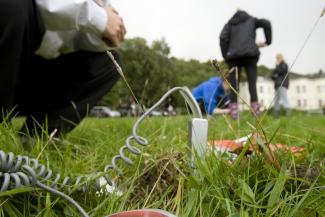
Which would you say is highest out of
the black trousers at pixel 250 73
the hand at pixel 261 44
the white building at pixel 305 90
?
the hand at pixel 261 44

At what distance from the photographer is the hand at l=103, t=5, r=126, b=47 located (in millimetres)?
1446

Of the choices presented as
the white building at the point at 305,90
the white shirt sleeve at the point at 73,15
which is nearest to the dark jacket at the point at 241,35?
the white shirt sleeve at the point at 73,15

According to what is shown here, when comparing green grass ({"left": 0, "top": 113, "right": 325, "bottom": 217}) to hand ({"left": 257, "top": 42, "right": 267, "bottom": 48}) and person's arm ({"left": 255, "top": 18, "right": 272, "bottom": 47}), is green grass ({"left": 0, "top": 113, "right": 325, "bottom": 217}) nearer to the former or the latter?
hand ({"left": 257, "top": 42, "right": 267, "bottom": 48})

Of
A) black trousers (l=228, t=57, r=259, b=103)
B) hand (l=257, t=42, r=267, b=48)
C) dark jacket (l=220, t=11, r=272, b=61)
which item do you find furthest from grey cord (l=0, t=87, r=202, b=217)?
hand (l=257, t=42, r=267, b=48)

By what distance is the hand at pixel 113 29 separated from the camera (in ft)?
4.75

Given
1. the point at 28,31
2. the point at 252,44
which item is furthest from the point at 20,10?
the point at 252,44

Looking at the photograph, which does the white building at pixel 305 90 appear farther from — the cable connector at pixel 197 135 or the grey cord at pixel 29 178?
the grey cord at pixel 29 178

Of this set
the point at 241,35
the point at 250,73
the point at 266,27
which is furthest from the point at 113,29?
the point at 266,27

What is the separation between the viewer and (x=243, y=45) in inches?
189

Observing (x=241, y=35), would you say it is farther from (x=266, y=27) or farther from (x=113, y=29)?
(x=113, y=29)

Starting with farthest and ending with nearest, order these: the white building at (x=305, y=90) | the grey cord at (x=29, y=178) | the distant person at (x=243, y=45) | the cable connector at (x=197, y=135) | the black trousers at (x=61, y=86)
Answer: the white building at (x=305, y=90)
the distant person at (x=243, y=45)
the black trousers at (x=61, y=86)
the cable connector at (x=197, y=135)
the grey cord at (x=29, y=178)

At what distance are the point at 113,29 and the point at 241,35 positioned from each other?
3813 millimetres

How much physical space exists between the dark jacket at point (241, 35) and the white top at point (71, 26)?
3465mm

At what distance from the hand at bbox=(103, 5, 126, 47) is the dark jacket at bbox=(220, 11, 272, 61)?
3.41 meters
